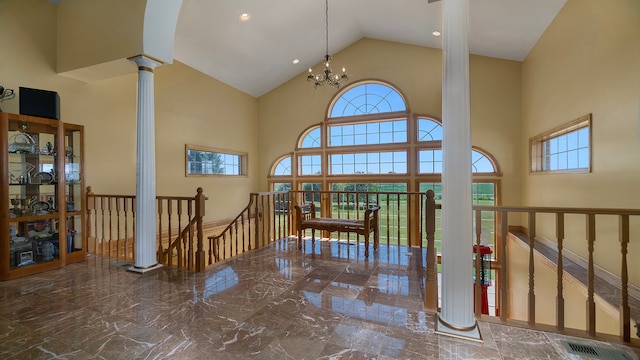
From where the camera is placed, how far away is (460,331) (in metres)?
1.92

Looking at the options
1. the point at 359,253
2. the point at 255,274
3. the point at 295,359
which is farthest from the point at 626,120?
the point at 255,274

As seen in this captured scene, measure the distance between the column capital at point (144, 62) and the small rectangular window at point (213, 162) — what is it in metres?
2.53

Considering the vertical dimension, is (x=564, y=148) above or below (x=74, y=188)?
above

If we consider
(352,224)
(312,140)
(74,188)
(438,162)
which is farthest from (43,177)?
(438,162)

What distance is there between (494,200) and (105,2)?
24.2 feet

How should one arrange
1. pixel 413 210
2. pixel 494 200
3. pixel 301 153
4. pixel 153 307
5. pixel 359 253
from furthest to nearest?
pixel 301 153 → pixel 413 210 → pixel 494 200 → pixel 359 253 → pixel 153 307

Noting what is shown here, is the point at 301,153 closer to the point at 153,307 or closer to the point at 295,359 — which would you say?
the point at 153,307

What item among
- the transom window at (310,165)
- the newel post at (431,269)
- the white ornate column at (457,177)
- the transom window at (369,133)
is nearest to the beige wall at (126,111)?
the transom window at (310,165)

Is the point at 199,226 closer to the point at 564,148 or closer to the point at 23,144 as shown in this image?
the point at 23,144

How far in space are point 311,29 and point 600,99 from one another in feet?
15.7

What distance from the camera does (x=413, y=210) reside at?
6.34 m

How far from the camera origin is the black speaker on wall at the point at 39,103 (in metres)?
3.21

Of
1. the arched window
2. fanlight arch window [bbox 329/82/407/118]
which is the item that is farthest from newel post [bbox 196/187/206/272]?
fanlight arch window [bbox 329/82/407/118]

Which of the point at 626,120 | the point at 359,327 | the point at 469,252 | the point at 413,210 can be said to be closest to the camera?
the point at 469,252
